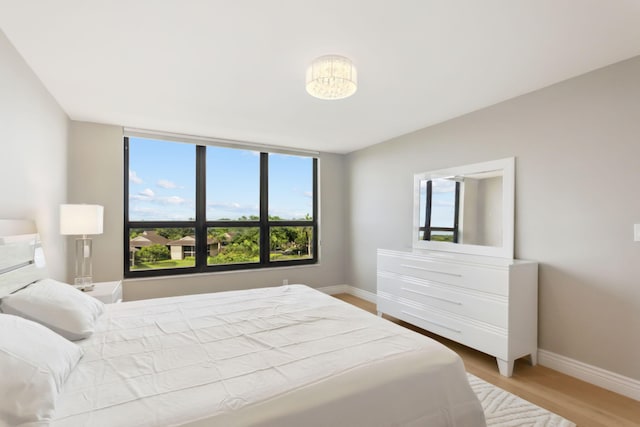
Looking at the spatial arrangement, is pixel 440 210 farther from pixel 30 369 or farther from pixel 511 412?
pixel 30 369

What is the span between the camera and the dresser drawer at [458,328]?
2.52m

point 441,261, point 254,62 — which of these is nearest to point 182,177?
point 254,62

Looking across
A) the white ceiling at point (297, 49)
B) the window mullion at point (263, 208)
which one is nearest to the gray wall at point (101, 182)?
the white ceiling at point (297, 49)

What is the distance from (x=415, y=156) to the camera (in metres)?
3.90

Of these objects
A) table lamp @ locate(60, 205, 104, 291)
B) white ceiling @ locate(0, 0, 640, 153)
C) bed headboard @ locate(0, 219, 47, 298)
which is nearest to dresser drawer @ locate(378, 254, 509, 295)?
white ceiling @ locate(0, 0, 640, 153)

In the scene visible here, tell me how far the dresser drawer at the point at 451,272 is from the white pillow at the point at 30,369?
2.80m

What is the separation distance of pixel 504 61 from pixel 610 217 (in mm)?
1399

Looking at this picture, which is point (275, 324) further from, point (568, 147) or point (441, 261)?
point (568, 147)

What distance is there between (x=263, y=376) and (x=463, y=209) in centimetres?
279

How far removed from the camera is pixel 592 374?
92.4 inches

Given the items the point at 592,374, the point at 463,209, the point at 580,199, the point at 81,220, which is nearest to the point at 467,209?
the point at 463,209

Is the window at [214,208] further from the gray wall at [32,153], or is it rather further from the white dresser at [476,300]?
the white dresser at [476,300]

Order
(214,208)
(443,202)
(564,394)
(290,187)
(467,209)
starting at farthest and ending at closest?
(290,187), (214,208), (443,202), (467,209), (564,394)

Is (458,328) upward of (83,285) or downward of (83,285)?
downward
